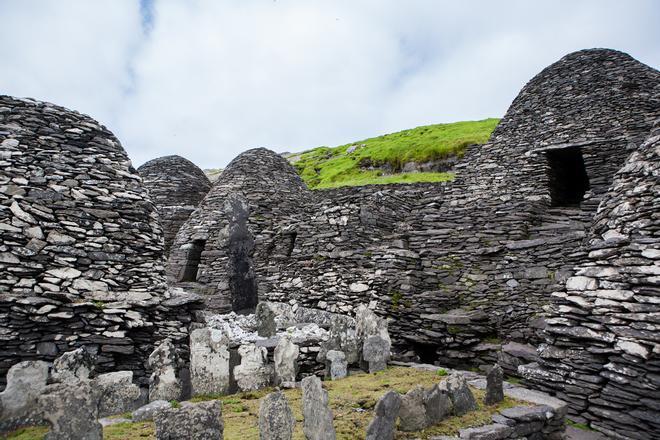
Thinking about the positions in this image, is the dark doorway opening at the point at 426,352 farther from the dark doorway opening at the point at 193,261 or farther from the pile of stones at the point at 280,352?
the dark doorway opening at the point at 193,261

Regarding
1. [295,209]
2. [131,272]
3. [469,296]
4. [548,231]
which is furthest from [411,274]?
[295,209]

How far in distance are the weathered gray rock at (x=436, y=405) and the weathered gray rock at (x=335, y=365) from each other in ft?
7.08

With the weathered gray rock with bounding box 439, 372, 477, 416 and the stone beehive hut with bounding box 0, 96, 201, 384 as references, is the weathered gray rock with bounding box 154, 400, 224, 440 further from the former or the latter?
the stone beehive hut with bounding box 0, 96, 201, 384

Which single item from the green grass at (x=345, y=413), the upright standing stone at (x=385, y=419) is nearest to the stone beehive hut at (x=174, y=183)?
the green grass at (x=345, y=413)

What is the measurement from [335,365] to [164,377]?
274 cm

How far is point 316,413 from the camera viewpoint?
11.5 feet

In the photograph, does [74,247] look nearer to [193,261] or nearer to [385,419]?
[385,419]

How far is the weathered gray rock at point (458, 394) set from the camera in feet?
15.0

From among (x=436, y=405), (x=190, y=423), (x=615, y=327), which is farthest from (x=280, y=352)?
(x=615, y=327)

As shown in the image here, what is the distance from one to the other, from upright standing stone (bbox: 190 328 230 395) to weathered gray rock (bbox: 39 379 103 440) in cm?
179

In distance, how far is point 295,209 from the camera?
16.6 meters

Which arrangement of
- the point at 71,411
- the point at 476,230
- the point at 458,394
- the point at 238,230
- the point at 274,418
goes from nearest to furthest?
the point at 71,411 < the point at 274,418 < the point at 458,394 < the point at 476,230 < the point at 238,230

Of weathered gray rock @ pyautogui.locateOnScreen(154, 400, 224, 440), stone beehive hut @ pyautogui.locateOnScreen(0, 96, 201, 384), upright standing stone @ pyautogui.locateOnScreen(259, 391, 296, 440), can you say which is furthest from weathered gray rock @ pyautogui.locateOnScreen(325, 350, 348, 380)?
weathered gray rock @ pyautogui.locateOnScreen(154, 400, 224, 440)

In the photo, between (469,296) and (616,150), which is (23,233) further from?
(616,150)
